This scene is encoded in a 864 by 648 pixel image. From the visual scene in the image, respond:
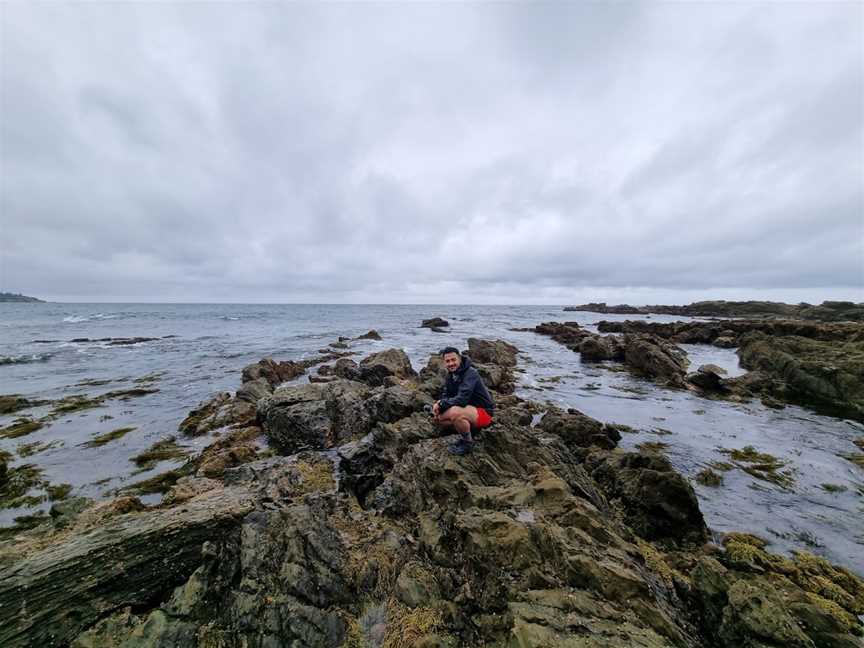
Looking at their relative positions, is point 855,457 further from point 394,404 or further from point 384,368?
point 384,368

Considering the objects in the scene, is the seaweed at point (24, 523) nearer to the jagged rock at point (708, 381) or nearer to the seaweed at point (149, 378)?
the seaweed at point (149, 378)

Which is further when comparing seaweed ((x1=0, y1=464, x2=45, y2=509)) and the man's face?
seaweed ((x1=0, y1=464, x2=45, y2=509))

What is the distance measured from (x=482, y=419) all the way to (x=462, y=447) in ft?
2.79

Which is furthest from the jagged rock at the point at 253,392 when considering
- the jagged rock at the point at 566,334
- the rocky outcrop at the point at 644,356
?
the jagged rock at the point at 566,334

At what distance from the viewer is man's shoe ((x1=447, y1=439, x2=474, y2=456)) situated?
24.8 ft

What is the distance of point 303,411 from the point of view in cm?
1232

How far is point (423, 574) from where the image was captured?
16.4ft

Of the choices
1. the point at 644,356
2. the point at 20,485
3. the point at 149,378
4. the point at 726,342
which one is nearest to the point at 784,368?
the point at 644,356

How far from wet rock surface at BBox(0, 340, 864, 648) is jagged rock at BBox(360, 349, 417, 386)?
12684 millimetres

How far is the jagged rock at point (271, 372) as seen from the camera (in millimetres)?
20922

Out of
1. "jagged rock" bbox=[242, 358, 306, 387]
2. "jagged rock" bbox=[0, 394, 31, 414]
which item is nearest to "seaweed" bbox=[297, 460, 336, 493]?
"jagged rock" bbox=[242, 358, 306, 387]

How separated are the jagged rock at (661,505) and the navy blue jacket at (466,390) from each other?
12.1 ft

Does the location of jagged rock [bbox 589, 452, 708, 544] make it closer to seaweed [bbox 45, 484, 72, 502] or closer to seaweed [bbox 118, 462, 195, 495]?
seaweed [bbox 118, 462, 195, 495]

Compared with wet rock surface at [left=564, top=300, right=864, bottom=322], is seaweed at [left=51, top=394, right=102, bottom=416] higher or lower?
lower
